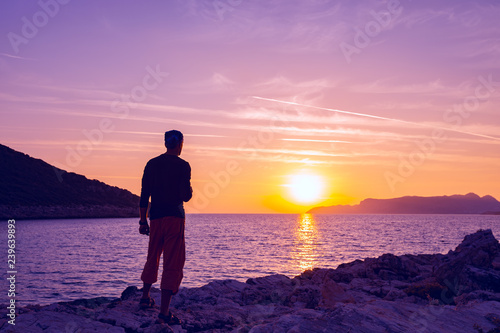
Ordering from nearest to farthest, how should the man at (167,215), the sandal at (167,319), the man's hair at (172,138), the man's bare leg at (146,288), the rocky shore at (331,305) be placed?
the rocky shore at (331,305), the man at (167,215), the sandal at (167,319), the man's hair at (172,138), the man's bare leg at (146,288)

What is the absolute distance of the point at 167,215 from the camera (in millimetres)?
7773

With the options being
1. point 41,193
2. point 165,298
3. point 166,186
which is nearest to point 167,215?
point 166,186

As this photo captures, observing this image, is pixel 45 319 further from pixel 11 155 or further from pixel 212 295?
pixel 11 155

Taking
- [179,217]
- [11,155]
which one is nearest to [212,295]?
[179,217]

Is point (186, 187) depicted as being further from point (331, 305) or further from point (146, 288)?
point (331, 305)

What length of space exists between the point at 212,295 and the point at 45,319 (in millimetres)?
5431

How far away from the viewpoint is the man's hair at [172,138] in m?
7.96

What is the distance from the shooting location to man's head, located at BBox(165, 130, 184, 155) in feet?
26.1

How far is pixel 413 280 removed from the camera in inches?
640

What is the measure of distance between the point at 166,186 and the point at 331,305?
5.81m

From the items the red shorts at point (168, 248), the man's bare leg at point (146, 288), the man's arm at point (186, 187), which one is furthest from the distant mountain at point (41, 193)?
the man's arm at point (186, 187)

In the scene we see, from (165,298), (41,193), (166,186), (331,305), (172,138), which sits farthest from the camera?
(41,193)

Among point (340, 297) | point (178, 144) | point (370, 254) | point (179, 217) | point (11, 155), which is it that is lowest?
point (370, 254)

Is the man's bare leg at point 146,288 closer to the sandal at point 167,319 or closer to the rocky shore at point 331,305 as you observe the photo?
the rocky shore at point 331,305
